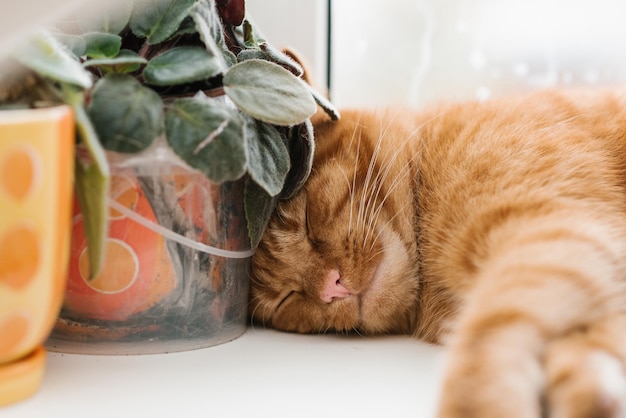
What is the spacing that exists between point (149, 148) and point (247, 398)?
370 millimetres

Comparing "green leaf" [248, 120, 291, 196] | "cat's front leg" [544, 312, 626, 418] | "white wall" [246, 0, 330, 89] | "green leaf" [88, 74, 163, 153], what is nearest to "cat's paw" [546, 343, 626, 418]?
"cat's front leg" [544, 312, 626, 418]

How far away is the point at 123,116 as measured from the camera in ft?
2.83

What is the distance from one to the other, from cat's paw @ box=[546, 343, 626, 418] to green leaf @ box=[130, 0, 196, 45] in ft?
2.25

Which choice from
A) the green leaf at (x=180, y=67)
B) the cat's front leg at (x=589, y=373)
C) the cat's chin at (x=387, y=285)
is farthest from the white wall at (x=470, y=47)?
the cat's front leg at (x=589, y=373)

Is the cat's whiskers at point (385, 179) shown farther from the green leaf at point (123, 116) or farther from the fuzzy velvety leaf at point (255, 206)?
the green leaf at point (123, 116)

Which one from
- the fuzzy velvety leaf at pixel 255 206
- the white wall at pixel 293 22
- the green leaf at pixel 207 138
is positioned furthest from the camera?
the white wall at pixel 293 22

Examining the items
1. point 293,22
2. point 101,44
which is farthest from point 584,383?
point 293,22

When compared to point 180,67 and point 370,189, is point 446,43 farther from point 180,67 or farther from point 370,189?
point 180,67

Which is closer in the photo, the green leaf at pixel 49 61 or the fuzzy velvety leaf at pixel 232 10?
the green leaf at pixel 49 61

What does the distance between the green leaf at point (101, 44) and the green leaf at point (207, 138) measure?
133mm

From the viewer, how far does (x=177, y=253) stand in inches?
41.2

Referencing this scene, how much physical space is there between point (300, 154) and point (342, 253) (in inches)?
8.2

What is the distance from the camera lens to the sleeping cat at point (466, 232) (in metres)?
0.87

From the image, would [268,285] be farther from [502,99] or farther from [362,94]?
[362,94]
